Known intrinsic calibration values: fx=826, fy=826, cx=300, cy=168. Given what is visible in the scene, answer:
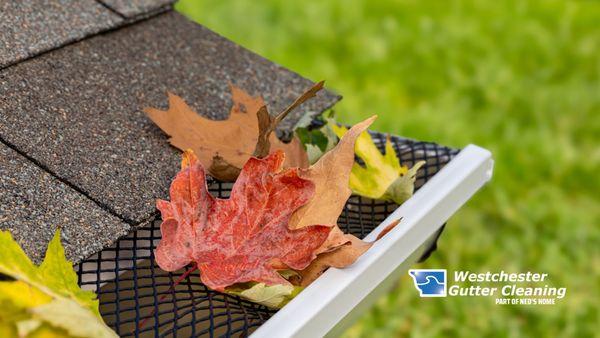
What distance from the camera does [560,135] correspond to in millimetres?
3961

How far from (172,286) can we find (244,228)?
6.5 inches

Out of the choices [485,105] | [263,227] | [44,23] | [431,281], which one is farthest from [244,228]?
[485,105]

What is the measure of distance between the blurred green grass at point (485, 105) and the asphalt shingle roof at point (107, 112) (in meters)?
1.32

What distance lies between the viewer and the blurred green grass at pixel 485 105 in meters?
3.10

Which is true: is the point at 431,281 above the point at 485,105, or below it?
below

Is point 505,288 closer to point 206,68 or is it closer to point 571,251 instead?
point 571,251

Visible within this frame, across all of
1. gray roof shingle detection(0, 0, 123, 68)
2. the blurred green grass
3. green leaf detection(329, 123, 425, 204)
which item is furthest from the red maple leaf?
the blurred green grass

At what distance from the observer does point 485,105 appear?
4.19 m

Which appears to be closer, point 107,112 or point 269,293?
point 269,293

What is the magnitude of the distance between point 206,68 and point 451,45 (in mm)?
2743

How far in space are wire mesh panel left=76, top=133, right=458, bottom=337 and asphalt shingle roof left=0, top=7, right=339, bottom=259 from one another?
0.08 metres

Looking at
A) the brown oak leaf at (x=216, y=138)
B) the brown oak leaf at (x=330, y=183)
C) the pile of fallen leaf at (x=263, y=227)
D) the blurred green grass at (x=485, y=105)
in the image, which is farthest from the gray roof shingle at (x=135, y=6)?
the blurred green grass at (x=485, y=105)

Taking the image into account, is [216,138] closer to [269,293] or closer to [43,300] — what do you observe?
[269,293]

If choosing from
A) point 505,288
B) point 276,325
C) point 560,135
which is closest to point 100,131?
point 276,325
